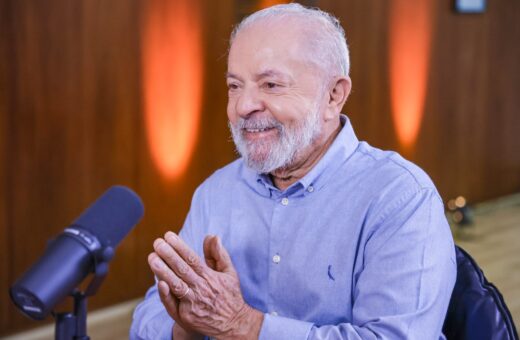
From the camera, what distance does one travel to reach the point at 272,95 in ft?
5.38

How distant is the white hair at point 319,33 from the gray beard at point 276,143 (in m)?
0.11

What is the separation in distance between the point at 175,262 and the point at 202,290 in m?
0.08

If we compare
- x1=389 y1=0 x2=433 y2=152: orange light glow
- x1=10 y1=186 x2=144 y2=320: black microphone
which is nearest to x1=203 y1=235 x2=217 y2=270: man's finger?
x1=10 y1=186 x2=144 y2=320: black microphone

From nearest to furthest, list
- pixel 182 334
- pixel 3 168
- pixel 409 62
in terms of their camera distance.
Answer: pixel 182 334, pixel 3 168, pixel 409 62

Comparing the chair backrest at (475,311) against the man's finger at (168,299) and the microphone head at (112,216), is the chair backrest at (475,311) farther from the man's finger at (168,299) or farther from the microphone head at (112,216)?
the microphone head at (112,216)

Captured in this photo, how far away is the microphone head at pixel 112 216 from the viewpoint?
5.29 ft

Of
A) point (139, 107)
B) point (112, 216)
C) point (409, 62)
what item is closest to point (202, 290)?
point (112, 216)

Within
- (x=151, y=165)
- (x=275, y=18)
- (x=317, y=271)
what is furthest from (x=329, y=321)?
(x=151, y=165)

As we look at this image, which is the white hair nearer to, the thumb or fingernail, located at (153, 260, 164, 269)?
the thumb

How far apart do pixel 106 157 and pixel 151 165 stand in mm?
323


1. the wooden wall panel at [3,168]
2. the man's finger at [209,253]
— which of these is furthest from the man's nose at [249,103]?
the wooden wall panel at [3,168]

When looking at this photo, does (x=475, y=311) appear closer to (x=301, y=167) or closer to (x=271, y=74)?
(x=301, y=167)

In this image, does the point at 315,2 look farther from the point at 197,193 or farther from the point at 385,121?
the point at 197,193

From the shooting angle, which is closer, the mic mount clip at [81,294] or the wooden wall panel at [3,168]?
the mic mount clip at [81,294]
